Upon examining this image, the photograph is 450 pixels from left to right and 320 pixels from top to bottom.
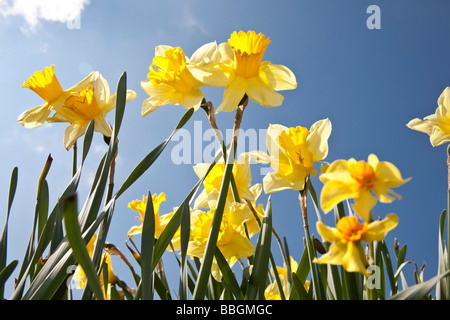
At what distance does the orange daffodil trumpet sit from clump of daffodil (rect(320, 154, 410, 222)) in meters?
0.85

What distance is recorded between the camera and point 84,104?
1322mm

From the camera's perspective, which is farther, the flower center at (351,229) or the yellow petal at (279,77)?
the yellow petal at (279,77)

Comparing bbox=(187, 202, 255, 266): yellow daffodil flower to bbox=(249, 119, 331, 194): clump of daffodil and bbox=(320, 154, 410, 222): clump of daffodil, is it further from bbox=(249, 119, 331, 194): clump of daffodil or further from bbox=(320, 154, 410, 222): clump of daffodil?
bbox=(320, 154, 410, 222): clump of daffodil

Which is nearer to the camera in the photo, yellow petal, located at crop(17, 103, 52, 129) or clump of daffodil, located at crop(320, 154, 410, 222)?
clump of daffodil, located at crop(320, 154, 410, 222)

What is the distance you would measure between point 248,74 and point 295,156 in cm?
28

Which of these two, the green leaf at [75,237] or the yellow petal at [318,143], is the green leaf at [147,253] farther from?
the yellow petal at [318,143]

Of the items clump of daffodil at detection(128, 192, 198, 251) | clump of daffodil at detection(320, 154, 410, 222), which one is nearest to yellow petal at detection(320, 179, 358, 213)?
clump of daffodil at detection(320, 154, 410, 222)

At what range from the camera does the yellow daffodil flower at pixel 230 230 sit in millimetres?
1221

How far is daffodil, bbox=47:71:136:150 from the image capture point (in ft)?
4.34

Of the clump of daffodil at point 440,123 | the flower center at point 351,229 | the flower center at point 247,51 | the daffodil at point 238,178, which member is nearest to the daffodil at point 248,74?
the flower center at point 247,51

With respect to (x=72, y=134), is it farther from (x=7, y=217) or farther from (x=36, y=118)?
(x=7, y=217)

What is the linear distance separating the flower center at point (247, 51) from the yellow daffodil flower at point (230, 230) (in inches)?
16.3
